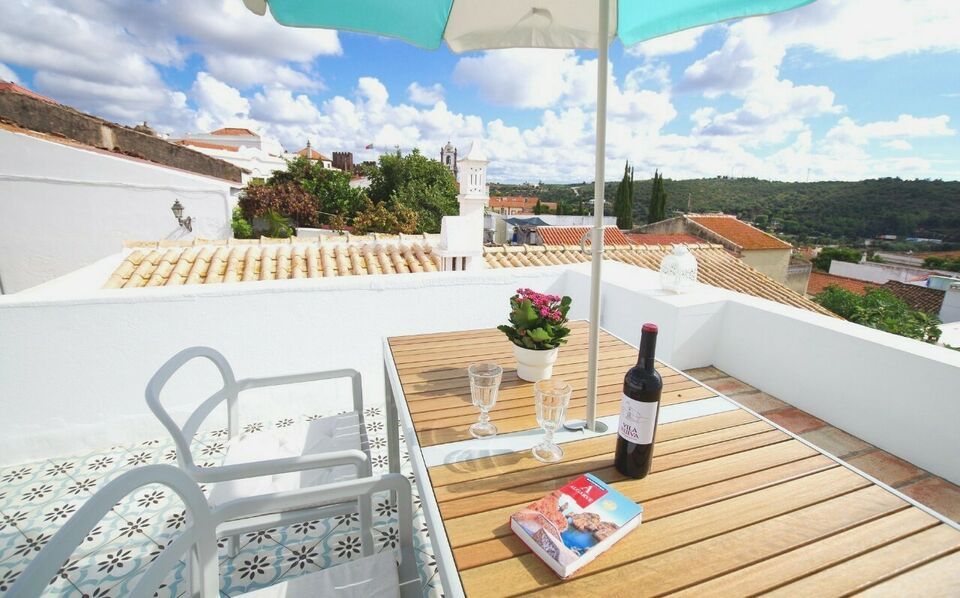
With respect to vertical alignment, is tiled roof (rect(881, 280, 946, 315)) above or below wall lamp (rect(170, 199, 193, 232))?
below

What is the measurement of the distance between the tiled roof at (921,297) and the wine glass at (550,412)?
2239cm

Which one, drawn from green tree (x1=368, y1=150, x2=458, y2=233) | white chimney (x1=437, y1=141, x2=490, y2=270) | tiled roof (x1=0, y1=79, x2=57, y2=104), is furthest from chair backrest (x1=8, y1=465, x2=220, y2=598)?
green tree (x1=368, y1=150, x2=458, y2=233)

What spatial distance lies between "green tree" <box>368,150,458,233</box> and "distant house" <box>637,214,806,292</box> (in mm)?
13326

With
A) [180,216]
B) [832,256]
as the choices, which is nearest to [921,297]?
[832,256]

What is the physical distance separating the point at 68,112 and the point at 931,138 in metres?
41.0

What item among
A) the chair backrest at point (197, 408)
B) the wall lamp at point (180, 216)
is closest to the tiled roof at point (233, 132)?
the wall lamp at point (180, 216)

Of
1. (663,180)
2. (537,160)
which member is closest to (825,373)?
(537,160)

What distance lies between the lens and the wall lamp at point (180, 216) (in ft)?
29.6

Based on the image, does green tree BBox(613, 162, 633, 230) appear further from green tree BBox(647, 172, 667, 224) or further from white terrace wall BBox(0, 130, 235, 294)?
white terrace wall BBox(0, 130, 235, 294)

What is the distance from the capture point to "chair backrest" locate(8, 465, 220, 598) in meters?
0.54

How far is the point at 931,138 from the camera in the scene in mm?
25859

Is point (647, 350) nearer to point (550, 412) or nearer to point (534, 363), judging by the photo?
point (550, 412)

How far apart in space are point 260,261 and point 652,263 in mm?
5580

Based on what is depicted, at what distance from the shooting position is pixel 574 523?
2.53 feet
